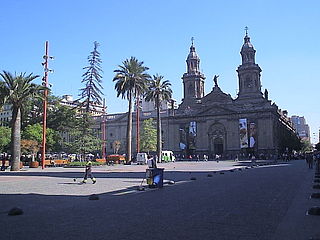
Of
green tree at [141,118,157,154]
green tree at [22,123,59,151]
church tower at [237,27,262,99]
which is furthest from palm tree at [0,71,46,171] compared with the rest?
church tower at [237,27,262,99]

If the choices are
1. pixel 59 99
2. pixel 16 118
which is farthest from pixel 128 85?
pixel 59 99

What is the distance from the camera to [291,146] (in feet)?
343

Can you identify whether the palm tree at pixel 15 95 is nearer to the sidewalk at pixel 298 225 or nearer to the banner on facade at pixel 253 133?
the sidewalk at pixel 298 225

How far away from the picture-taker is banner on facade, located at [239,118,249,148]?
83062 millimetres

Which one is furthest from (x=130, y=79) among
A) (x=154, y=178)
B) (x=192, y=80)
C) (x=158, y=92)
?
(x=192, y=80)

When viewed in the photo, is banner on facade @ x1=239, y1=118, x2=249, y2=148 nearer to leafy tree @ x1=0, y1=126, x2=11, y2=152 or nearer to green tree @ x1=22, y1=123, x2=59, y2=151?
green tree @ x1=22, y1=123, x2=59, y2=151

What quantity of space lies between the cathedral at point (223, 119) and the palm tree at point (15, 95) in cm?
5878

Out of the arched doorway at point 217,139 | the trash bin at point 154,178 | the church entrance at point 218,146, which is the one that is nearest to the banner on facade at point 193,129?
the arched doorway at point 217,139

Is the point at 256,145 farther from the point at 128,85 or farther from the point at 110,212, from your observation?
the point at 110,212

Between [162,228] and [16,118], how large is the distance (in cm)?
2923

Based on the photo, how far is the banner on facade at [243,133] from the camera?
273ft

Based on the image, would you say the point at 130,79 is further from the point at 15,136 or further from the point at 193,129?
the point at 193,129

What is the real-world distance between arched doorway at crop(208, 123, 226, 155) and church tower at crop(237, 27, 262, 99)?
990cm

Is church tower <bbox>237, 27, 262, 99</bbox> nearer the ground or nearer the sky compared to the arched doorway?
nearer the sky
